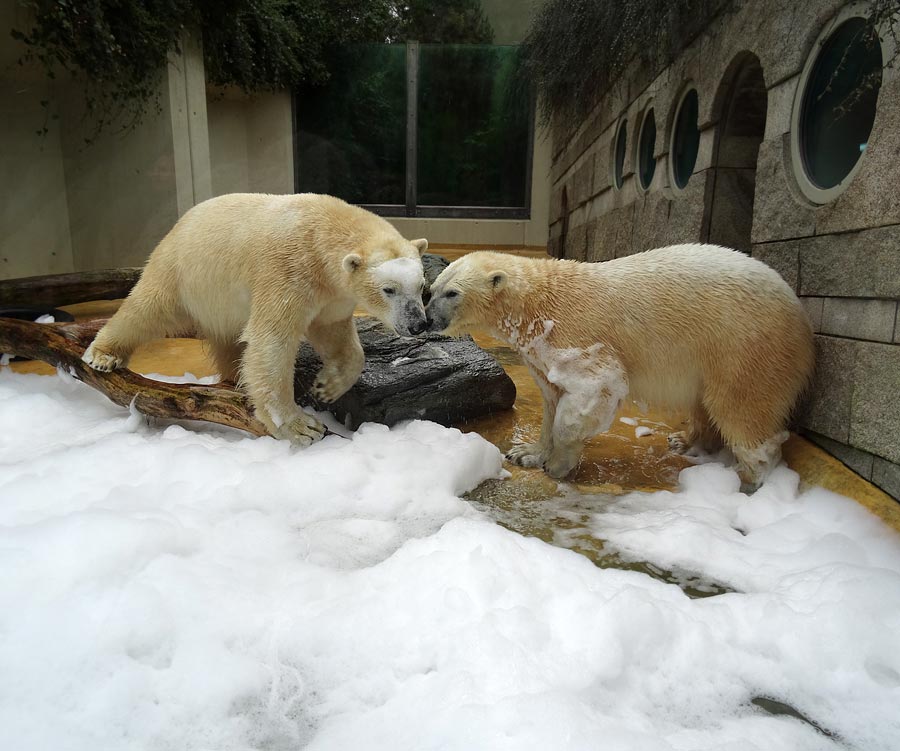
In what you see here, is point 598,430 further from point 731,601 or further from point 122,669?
point 122,669

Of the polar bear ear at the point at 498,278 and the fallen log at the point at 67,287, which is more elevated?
the polar bear ear at the point at 498,278

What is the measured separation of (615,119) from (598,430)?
464 centimetres

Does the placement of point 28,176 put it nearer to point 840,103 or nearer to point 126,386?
point 126,386

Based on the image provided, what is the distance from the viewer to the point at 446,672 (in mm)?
1452

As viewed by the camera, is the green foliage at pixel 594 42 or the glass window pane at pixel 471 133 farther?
the glass window pane at pixel 471 133

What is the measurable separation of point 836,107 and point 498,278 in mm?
1550

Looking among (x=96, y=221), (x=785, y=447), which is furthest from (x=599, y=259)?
(x=96, y=221)

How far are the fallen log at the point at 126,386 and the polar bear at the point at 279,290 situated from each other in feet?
0.31

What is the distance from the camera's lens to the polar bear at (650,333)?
97.0 inches

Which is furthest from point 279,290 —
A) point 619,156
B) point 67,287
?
point 619,156

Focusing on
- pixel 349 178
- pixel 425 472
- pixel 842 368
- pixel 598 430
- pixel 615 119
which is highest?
pixel 615 119

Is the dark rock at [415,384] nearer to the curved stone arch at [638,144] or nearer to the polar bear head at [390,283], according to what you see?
the polar bear head at [390,283]

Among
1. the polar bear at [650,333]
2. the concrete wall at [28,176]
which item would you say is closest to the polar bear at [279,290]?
the polar bear at [650,333]

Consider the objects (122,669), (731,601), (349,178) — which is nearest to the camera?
(122,669)
